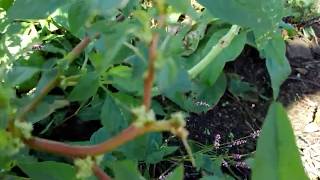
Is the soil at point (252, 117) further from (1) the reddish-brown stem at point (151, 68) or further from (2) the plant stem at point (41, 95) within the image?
(1) the reddish-brown stem at point (151, 68)

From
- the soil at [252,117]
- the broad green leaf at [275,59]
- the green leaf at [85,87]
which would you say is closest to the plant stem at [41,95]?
the green leaf at [85,87]

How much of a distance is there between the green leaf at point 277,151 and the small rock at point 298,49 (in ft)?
4.29

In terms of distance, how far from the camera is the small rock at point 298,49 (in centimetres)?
201

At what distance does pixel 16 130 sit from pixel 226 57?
3.14 feet

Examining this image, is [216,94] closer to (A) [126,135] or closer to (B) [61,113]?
(B) [61,113]

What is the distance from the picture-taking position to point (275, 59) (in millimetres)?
1195

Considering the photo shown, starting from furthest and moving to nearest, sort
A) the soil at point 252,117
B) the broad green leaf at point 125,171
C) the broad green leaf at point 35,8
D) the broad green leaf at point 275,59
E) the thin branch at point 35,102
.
A: the soil at point 252,117, the broad green leaf at point 275,59, the broad green leaf at point 35,8, the broad green leaf at point 125,171, the thin branch at point 35,102

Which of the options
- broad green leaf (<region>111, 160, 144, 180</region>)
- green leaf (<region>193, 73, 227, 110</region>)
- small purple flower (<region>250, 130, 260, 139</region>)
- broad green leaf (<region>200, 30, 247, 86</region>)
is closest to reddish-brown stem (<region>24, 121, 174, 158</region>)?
broad green leaf (<region>111, 160, 144, 180</region>)

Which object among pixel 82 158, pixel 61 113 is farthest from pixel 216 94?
pixel 82 158

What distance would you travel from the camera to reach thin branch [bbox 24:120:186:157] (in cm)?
49

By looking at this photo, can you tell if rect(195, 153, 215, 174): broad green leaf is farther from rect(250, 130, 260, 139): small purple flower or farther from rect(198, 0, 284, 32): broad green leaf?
rect(198, 0, 284, 32): broad green leaf

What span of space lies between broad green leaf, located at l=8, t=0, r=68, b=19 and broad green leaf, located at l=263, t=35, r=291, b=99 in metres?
0.46

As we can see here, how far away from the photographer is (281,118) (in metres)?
0.69

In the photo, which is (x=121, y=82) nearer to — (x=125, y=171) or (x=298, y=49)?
(x=125, y=171)
